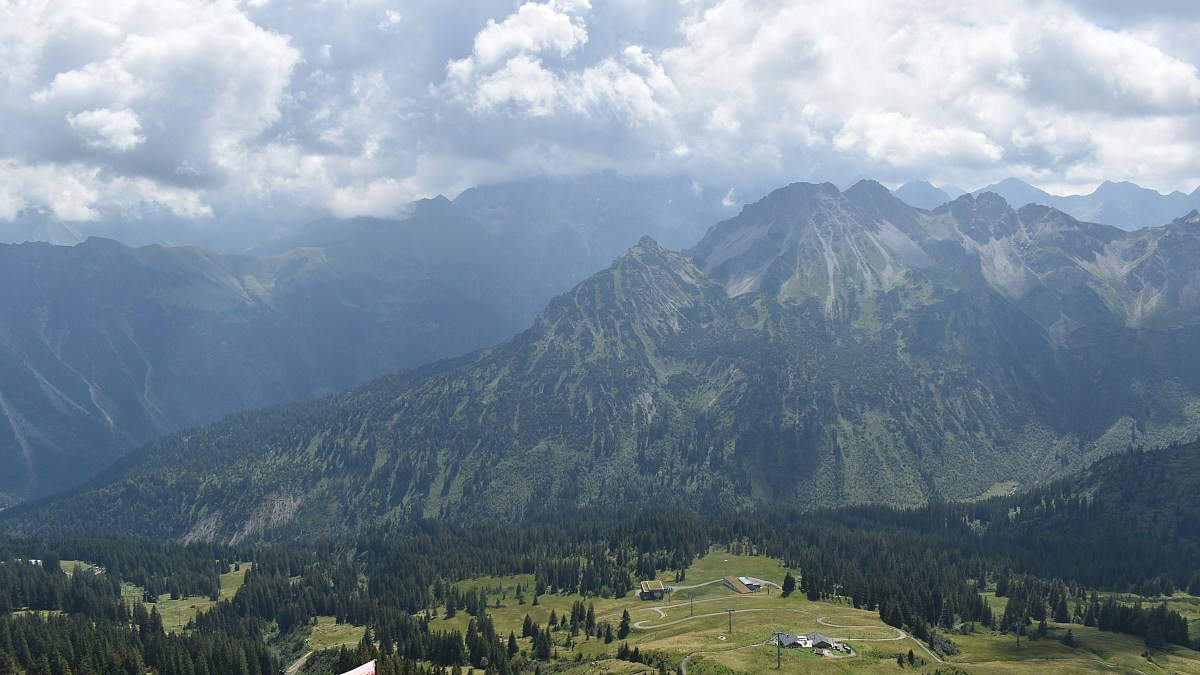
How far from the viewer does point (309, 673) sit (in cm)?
19050

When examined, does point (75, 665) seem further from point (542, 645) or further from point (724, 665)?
point (724, 665)

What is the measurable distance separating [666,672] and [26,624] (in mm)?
148213

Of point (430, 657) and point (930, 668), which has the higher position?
point (930, 668)

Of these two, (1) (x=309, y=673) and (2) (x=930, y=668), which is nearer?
(2) (x=930, y=668)

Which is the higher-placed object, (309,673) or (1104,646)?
(1104,646)

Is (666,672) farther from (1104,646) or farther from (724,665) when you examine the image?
(1104,646)

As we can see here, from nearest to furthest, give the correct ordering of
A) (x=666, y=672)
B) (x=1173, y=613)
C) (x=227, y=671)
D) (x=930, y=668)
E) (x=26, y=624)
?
1. (x=666, y=672)
2. (x=930, y=668)
3. (x=227, y=671)
4. (x=26, y=624)
5. (x=1173, y=613)

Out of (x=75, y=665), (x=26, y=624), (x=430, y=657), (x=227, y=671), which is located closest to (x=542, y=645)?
(x=430, y=657)

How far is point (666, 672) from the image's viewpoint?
14212cm

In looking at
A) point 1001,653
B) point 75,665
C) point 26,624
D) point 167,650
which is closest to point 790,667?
point 1001,653

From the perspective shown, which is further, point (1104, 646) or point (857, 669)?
point (1104, 646)

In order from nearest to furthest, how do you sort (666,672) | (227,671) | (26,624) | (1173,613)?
(666,672) < (227,671) < (26,624) < (1173,613)

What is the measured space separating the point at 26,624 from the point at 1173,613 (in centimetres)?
27176

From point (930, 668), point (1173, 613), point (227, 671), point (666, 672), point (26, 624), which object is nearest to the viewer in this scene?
point (666, 672)
